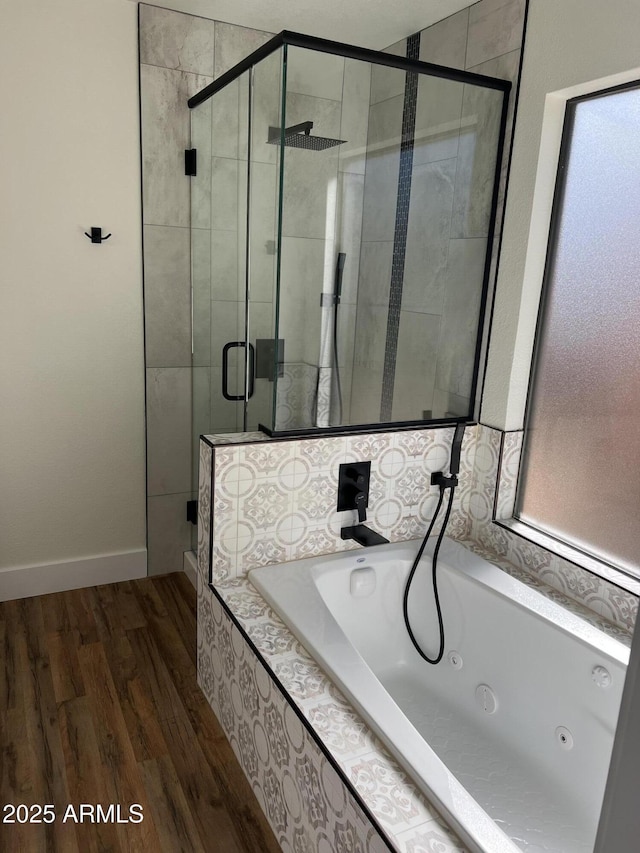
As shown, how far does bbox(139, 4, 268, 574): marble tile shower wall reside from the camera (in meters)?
2.64

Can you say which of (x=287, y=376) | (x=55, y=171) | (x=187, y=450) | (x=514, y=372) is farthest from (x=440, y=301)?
(x=55, y=171)

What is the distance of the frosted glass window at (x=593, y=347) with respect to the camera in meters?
1.89

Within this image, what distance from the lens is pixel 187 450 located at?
3.03 metres

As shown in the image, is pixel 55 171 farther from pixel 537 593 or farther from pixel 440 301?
pixel 537 593

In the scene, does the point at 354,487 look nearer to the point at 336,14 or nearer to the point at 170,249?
the point at 170,249

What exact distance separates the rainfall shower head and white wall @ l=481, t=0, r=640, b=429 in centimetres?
67

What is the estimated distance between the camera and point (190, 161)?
2730 millimetres

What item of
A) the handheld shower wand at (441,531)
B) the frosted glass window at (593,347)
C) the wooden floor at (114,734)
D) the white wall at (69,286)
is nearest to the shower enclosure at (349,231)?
the handheld shower wand at (441,531)

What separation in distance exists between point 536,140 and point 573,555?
130cm

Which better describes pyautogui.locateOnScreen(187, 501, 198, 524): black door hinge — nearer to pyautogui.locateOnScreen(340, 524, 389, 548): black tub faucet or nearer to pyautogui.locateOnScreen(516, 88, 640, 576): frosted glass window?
pyautogui.locateOnScreen(340, 524, 389, 548): black tub faucet

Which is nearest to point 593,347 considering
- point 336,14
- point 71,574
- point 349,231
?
point 349,231

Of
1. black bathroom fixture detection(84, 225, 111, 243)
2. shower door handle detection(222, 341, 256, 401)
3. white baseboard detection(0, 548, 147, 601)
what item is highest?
black bathroom fixture detection(84, 225, 111, 243)

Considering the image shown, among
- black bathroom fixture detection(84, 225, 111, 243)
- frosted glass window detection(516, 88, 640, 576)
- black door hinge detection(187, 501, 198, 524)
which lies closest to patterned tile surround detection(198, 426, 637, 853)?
frosted glass window detection(516, 88, 640, 576)

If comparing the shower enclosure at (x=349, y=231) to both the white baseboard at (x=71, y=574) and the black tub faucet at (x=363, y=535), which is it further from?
the white baseboard at (x=71, y=574)
